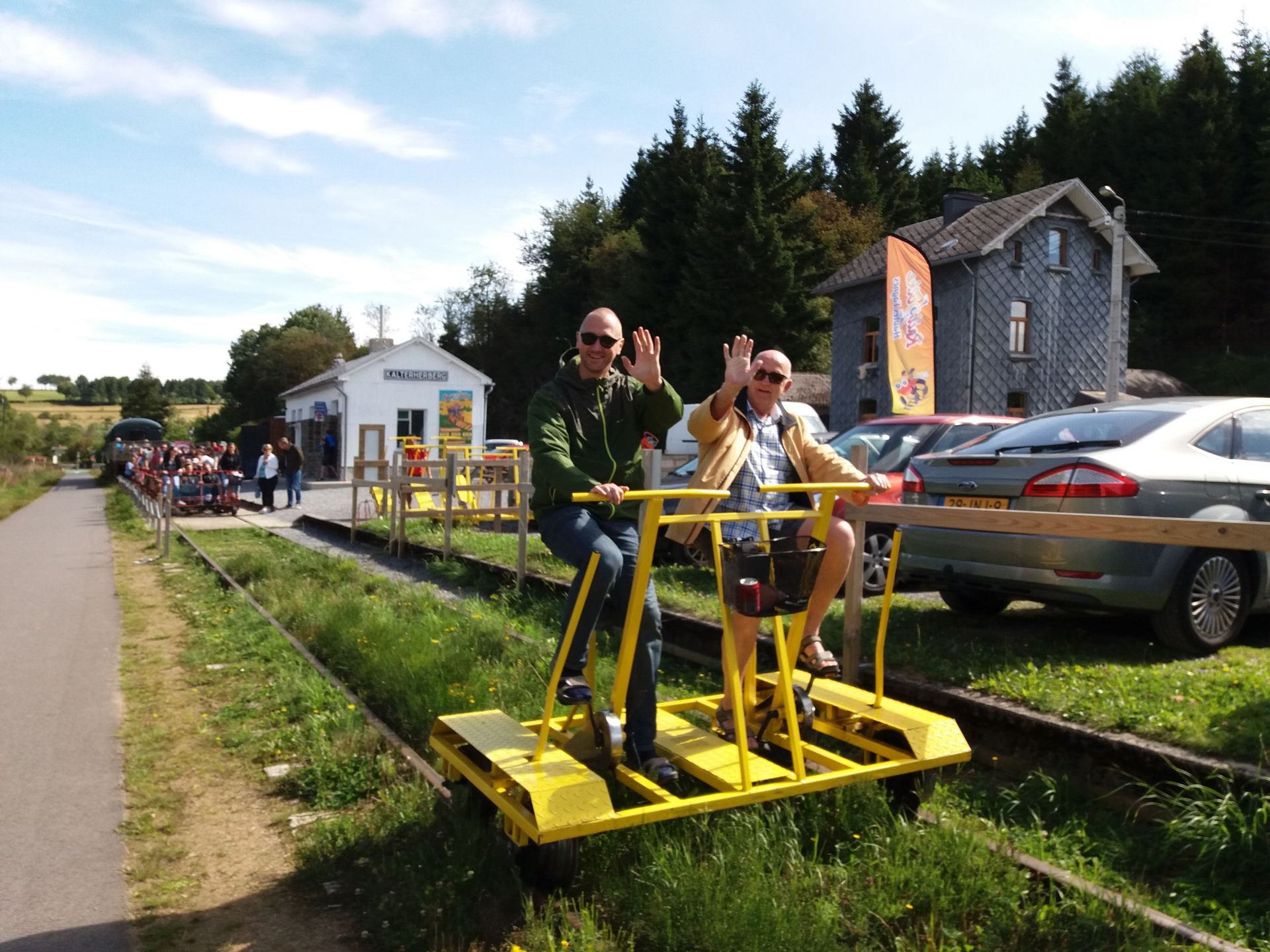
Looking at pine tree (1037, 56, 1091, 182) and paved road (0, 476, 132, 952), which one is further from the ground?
pine tree (1037, 56, 1091, 182)

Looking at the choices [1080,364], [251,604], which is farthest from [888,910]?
[1080,364]

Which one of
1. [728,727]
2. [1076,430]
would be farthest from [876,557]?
[728,727]

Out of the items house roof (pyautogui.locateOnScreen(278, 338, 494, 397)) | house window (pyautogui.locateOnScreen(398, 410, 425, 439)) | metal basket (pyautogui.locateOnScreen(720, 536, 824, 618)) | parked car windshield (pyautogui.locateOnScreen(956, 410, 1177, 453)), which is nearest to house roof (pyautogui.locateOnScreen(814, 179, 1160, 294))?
house roof (pyautogui.locateOnScreen(278, 338, 494, 397))

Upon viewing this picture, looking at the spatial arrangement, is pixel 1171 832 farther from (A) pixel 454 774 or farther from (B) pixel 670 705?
(A) pixel 454 774

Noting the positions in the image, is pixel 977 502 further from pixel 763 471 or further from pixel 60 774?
pixel 60 774

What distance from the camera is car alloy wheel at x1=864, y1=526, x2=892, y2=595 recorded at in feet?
29.2

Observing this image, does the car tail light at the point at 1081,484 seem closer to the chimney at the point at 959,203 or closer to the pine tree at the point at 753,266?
the chimney at the point at 959,203

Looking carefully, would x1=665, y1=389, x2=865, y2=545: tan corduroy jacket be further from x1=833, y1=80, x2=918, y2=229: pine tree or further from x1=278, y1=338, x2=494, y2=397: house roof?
x1=833, y1=80, x2=918, y2=229: pine tree

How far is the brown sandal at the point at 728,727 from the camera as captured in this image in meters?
4.38

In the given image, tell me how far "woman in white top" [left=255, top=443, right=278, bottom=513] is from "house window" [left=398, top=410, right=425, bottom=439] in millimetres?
16154

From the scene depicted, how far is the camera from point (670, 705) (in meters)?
4.89

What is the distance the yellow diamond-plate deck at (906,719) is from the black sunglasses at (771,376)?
4.20ft

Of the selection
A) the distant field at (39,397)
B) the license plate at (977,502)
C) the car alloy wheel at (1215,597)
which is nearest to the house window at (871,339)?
the license plate at (977,502)

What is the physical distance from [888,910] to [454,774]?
1915mm
